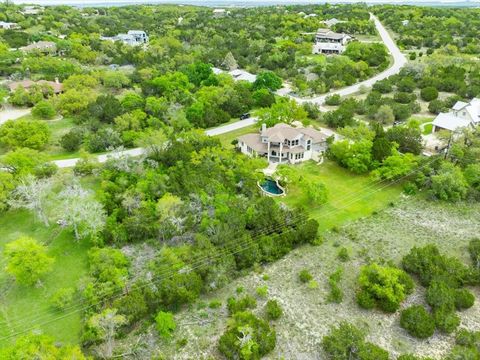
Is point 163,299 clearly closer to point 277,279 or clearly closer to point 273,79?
point 277,279

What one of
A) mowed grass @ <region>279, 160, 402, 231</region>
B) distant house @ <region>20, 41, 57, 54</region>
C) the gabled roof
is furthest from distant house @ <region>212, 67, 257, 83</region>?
distant house @ <region>20, 41, 57, 54</region>

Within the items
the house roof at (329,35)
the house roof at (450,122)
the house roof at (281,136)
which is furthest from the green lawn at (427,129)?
the house roof at (329,35)

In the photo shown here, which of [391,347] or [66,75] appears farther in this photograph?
[66,75]

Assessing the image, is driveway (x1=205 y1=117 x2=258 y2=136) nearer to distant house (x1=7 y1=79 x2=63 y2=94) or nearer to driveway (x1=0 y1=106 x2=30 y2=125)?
distant house (x1=7 y1=79 x2=63 y2=94)

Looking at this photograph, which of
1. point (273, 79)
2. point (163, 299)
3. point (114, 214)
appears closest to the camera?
point (163, 299)

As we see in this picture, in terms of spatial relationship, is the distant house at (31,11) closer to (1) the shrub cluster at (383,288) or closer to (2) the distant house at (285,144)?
(2) the distant house at (285,144)

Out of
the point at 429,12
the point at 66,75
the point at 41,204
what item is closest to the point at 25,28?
the point at 66,75
